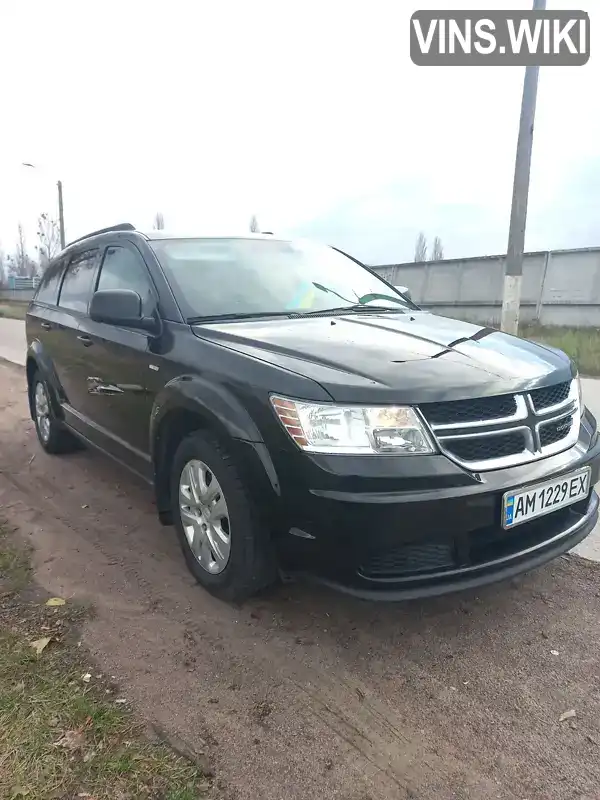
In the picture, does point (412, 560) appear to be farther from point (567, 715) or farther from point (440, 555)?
point (567, 715)

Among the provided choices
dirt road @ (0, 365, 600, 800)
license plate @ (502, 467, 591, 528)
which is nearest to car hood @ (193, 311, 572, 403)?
license plate @ (502, 467, 591, 528)

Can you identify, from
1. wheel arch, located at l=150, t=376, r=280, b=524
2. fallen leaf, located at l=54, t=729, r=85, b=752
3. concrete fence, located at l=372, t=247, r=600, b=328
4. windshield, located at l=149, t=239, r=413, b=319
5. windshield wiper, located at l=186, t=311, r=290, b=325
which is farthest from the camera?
concrete fence, located at l=372, t=247, r=600, b=328

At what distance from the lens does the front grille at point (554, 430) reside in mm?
2572

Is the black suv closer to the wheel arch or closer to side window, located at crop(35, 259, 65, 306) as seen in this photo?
the wheel arch

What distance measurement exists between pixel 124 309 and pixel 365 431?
154 cm

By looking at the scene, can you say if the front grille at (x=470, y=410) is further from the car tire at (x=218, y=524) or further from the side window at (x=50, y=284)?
the side window at (x=50, y=284)

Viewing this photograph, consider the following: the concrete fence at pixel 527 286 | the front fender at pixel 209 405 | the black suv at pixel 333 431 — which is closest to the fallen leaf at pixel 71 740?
the black suv at pixel 333 431

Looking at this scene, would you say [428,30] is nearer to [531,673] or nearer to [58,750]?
[531,673]

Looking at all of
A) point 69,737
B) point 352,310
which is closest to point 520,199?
point 352,310

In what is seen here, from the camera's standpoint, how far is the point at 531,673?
2426 mm

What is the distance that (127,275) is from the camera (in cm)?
370

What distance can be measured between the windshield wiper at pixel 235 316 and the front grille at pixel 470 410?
1.22 m

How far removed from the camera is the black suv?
227cm

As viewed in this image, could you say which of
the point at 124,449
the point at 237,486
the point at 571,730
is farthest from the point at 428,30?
the point at 571,730
